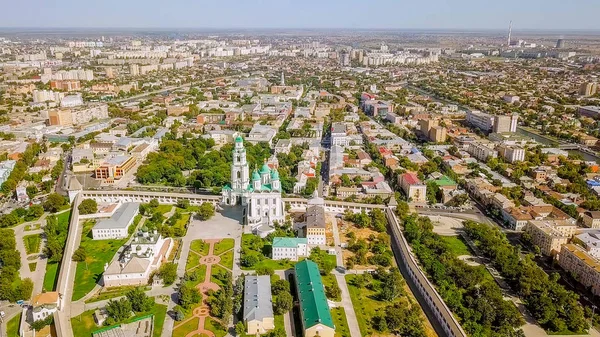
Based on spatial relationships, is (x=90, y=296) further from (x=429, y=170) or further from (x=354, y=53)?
(x=354, y=53)

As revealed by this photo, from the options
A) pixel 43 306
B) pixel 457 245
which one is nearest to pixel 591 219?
pixel 457 245

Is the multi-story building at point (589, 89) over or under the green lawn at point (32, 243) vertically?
over

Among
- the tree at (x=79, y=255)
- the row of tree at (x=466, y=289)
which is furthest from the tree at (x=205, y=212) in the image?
the row of tree at (x=466, y=289)

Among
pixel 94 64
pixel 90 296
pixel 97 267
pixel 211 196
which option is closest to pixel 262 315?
pixel 90 296

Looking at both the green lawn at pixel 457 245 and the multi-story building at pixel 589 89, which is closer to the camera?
the green lawn at pixel 457 245

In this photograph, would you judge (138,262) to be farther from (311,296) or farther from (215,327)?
(311,296)

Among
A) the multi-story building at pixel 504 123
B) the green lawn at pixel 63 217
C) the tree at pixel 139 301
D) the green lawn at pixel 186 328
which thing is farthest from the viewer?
the multi-story building at pixel 504 123

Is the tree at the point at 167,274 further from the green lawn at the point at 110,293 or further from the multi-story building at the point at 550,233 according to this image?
the multi-story building at the point at 550,233
